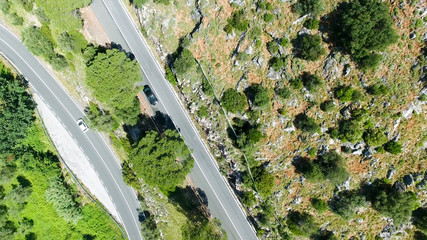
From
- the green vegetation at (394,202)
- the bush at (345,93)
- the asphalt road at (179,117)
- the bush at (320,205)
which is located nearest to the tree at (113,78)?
the asphalt road at (179,117)

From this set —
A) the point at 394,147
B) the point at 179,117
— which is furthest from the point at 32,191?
the point at 394,147

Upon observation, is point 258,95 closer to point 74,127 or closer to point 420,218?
point 420,218

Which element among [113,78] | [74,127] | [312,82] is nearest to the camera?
[312,82]

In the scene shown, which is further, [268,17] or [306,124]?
[268,17]

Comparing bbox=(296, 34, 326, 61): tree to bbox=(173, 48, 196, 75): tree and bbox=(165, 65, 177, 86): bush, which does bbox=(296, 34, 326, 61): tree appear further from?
bbox=(165, 65, 177, 86): bush

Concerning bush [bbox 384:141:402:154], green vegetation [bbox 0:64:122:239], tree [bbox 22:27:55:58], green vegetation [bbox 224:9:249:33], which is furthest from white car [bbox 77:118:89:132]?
bush [bbox 384:141:402:154]

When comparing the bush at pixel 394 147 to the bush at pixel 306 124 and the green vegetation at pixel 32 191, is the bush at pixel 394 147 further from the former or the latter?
the green vegetation at pixel 32 191
